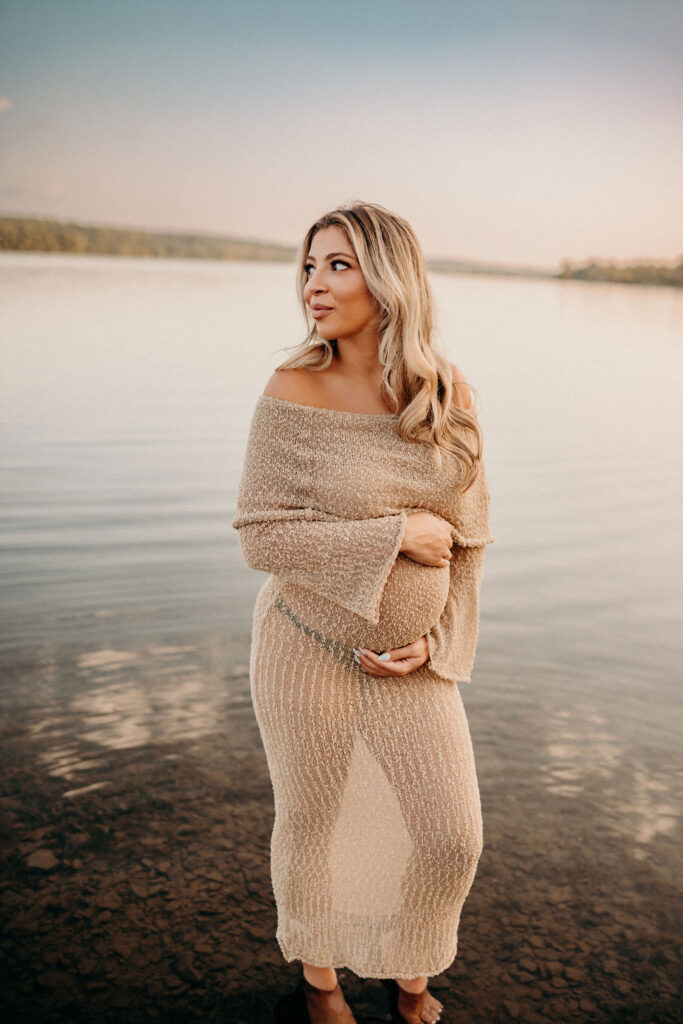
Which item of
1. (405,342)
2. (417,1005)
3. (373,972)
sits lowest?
(417,1005)

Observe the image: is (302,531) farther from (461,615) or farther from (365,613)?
(461,615)

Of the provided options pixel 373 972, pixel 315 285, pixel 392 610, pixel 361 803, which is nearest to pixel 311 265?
pixel 315 285

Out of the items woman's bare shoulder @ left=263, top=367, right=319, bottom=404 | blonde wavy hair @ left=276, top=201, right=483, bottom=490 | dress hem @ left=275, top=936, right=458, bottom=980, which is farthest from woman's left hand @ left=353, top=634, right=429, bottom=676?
dress hem @ left=275, top=936, right=458, bottom=980

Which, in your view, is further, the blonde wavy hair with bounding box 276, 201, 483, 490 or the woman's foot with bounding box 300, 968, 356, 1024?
the woman's foot with bounding box 300, 968, 356, 1024

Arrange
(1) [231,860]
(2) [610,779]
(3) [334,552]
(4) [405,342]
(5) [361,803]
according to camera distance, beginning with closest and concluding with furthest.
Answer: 1. (3) [334,552]
2. (4) [405,342]
3. (5) [361,803]
4. (1) [231,860]
5. (2) [610,779]

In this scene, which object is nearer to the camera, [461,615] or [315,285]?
[315,285]

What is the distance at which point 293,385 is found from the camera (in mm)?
2514

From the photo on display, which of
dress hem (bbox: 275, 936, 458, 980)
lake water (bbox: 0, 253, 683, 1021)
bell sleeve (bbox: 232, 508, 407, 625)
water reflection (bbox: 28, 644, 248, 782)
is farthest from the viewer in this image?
water reflection (bbox: 28, 644, 248, 782)

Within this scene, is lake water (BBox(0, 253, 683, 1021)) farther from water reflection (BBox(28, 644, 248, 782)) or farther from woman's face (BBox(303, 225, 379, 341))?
woman's face (BBox(303, 225, 379, 341))

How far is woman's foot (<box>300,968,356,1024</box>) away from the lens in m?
2.62

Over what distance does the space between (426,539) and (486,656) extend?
283 cm

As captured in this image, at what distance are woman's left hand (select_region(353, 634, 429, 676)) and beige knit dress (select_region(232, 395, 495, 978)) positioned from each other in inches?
1.0

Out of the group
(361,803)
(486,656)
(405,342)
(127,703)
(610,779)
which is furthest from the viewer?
(486,656)

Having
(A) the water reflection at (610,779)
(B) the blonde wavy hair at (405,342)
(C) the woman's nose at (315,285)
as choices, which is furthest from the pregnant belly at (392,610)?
(A) the water reflection at (610,779)
